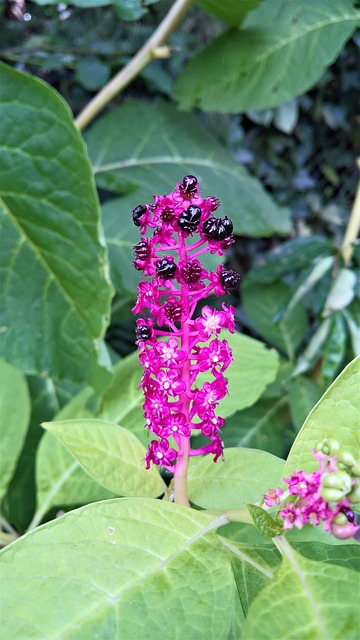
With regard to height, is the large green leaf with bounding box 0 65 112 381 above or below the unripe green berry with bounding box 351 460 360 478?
above

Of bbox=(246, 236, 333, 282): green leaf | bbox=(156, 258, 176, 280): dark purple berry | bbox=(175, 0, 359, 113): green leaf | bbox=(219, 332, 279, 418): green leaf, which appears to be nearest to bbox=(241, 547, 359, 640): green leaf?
bbox=(156, 258, 176, 280): dark purple berry

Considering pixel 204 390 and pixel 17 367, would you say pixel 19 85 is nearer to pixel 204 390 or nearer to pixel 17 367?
pixel 17 367

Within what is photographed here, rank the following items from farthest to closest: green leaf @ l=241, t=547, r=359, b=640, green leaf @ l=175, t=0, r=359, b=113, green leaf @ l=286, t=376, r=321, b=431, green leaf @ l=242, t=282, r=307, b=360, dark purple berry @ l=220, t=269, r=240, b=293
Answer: green leaf @ l=242, t=282, r=307, b=360 < green leaf @ l=175, t=0, r=359, b=113 < green leaf @ l=286, t=376, r=321, b=431 < dark purple berry @ l=220, t=269, r=240, b=293 < green leaf @ l=241, t=547, r=359, b=640

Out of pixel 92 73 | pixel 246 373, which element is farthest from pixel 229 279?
pixel 92 73

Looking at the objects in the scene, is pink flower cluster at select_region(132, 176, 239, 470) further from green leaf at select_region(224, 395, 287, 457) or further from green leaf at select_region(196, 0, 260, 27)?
green leaf at select_region(196, 0, 260, 27)

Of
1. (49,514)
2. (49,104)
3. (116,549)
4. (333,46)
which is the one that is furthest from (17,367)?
(333,46)

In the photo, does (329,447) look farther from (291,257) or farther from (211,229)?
(291,257)

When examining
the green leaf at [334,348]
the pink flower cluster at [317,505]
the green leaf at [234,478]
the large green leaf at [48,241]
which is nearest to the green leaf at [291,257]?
the green leaf at [334,348]
